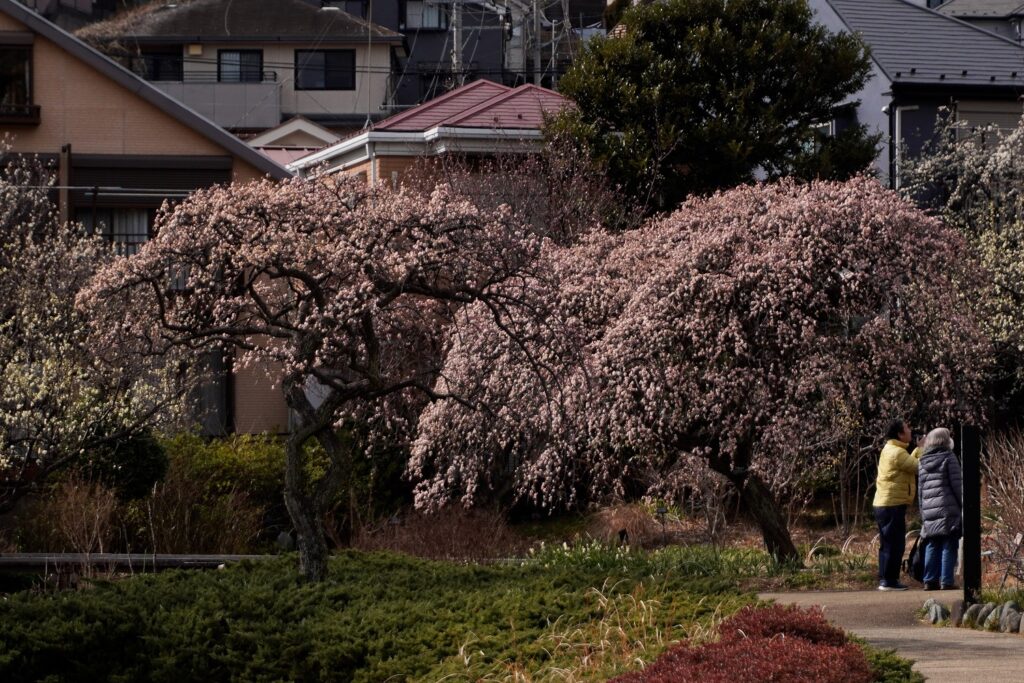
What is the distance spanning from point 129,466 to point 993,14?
27.2 meters

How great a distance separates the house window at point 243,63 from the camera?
154 ft

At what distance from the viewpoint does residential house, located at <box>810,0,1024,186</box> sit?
2650 centimetres

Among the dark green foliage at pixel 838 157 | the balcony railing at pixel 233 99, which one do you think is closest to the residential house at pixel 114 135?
the dark green foliage at pixel 838 157

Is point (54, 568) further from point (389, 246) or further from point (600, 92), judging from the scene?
point (600, 92)

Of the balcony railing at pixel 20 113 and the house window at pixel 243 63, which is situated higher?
the house window at pixel 243 63

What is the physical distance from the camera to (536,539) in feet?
66.4

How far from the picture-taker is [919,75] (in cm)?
2672

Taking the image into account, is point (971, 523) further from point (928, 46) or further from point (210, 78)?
point (210, 78)

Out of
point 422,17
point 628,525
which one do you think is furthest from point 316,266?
point 422,17

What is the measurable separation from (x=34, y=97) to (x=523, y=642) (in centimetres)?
2111

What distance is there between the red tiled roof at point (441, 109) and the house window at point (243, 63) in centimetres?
1805

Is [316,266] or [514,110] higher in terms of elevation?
[514,110]

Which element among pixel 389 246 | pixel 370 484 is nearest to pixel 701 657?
pixel 389 246

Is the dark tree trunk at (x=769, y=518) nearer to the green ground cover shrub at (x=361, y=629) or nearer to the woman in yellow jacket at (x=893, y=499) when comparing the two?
the woman in yellow jacket at (x=893, y=499)
